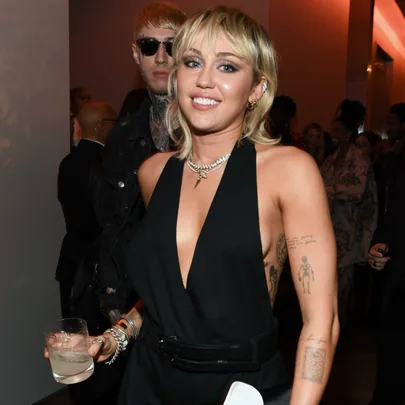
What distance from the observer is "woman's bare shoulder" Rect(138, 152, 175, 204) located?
1.78 meters

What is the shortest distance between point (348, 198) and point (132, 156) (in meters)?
2.58

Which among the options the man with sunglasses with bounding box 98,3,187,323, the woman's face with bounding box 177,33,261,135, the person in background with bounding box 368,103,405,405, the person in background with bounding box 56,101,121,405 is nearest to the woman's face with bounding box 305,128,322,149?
the person in background with bounding box 368,103,405,405

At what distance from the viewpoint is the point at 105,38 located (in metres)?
5.85

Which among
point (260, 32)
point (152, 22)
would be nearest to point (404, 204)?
point (152, 22)

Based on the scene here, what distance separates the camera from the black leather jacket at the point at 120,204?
2234 millimetres

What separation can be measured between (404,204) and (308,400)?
6.05ft

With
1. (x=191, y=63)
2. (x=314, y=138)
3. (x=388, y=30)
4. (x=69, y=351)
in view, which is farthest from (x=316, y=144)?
(x=388, y=30)

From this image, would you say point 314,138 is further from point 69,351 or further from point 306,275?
point 69,351

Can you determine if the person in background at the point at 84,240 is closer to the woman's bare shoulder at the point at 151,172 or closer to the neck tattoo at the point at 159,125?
the neck tattoo at the point at 159,125

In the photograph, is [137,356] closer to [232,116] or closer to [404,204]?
[232,116]

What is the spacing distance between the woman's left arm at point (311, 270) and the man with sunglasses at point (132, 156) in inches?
38.1

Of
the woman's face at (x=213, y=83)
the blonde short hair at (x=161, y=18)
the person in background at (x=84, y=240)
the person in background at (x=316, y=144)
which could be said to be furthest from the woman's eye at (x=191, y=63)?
the person in background at (x=316, y=144)

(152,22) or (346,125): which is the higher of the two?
(152,22)

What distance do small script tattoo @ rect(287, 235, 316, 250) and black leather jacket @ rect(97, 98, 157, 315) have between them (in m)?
0.95
